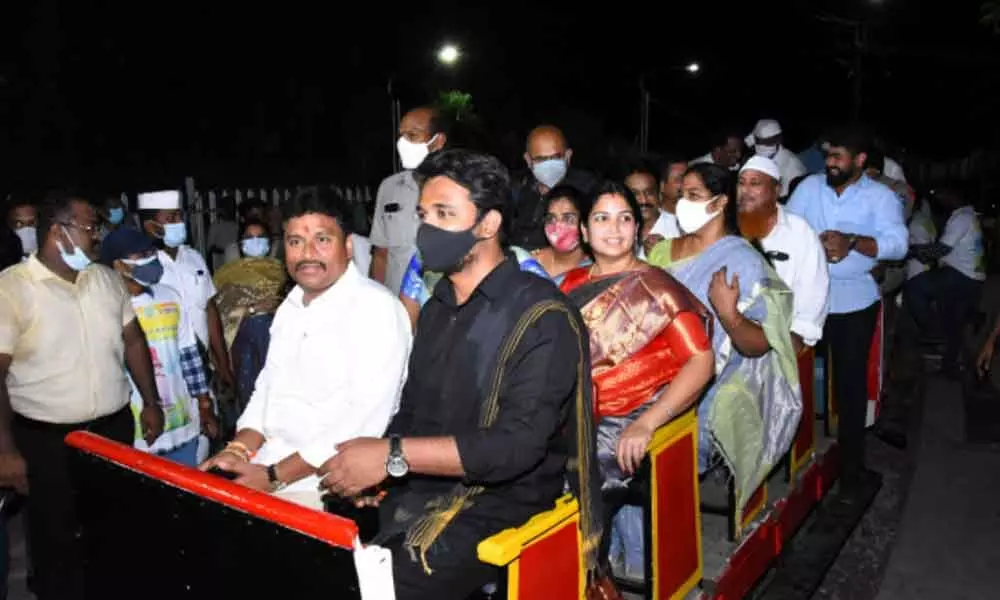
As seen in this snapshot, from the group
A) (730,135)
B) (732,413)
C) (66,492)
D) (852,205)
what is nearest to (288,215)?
(66,492)

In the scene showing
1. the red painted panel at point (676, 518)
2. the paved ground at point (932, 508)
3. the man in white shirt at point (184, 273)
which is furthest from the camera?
the man in white shirt at point (184, 273)

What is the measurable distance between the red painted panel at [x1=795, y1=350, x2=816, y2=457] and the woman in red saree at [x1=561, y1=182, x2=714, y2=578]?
1.48 metres

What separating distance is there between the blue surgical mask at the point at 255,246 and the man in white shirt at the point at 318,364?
296 cm

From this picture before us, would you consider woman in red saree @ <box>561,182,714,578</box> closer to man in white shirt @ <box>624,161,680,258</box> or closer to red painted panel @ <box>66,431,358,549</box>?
red painted panel @ <box>66,431,358,549</box>

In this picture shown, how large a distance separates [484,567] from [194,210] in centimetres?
895

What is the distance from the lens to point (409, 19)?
96.8ft

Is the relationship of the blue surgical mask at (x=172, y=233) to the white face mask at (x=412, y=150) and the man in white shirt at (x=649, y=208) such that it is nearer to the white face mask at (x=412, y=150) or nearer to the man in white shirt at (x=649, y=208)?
the white face mask at (x=412, y=150)

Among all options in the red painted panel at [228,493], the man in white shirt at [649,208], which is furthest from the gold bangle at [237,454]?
the man in white shirt at [649,208]

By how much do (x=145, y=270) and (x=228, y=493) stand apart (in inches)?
109

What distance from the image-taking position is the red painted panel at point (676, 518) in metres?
3.65

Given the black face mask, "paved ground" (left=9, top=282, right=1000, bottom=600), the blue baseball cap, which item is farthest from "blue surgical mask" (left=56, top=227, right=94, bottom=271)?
the black face mask

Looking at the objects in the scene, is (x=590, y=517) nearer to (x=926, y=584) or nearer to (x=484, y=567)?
(x=484, y=567)

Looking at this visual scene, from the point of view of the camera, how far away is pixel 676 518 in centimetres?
382

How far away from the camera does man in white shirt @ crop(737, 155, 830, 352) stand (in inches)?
207
